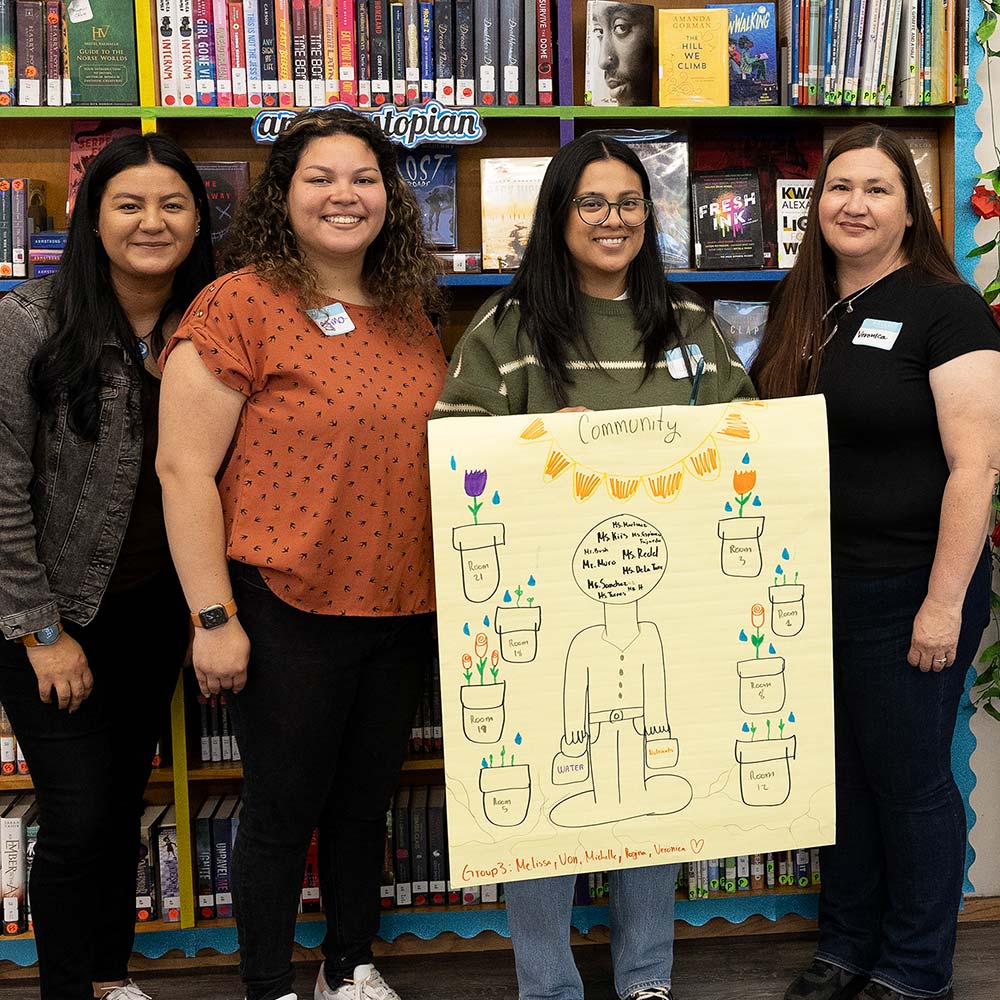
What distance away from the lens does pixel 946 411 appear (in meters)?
1.96

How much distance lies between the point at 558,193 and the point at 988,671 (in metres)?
1.67

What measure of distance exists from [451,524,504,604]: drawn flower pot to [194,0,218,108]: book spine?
4.51ft

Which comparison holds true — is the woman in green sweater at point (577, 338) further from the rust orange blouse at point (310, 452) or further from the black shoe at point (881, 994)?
the black shoe at point (881, 994)

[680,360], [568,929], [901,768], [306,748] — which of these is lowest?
[568,929]

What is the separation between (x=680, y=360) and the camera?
2.00 meters

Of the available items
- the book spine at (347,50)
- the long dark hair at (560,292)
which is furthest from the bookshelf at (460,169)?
the long dark hair at (560,292)

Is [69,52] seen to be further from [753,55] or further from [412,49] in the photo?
[753,55]

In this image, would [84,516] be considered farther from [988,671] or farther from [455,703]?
[988,671]

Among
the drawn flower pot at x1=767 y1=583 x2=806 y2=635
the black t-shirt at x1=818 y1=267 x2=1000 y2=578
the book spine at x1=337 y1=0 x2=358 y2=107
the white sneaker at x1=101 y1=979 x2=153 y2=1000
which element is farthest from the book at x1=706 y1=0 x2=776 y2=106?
the white sneaker at x1=101 y1=979 x2=153 y2=1000

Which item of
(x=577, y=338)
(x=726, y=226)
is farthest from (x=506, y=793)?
(x=726, y=226)

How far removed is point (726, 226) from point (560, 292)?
34.1 inches

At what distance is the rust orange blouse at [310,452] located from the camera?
1849 millimetres

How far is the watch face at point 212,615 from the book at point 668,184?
1.46 metres

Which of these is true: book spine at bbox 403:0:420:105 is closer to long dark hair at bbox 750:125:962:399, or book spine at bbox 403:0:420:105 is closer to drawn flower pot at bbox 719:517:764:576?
long dark hair at bbox 750:125:962:399
